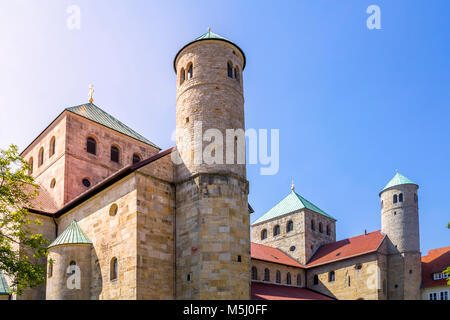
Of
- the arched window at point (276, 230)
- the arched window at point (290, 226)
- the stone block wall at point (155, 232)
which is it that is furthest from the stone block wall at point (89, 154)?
the arched window at point (276, 230)

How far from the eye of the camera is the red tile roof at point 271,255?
42081 millimetres

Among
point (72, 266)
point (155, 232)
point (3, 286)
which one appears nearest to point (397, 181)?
point (155, 232)

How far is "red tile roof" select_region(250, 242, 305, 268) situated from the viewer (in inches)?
1657

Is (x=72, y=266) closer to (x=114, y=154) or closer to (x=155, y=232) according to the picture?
(x=155, y=232)

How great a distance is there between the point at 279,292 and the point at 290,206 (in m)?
15.7

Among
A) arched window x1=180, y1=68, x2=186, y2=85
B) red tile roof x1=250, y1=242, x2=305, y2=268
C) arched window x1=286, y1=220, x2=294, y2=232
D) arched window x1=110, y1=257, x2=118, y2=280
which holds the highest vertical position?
arched window x1=180, y1=68, x2=186, y2=85

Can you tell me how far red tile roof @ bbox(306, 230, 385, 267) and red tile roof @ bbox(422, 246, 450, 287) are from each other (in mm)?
5350

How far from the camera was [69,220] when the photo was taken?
1071 inches

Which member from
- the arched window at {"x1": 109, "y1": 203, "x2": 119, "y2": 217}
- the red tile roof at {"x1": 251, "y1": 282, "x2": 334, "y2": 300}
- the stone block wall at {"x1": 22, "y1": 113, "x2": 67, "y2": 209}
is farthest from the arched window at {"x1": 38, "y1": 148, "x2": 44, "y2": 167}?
the red tile roof at {"x1": 251, "y1": 282, "x2": 334, "y2": 300}

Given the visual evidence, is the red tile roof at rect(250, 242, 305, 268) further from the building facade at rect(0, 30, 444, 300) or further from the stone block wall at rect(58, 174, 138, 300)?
the stone block wall at rect(58, 174, 138, 300)

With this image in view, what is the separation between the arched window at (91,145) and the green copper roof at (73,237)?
9.01 meters

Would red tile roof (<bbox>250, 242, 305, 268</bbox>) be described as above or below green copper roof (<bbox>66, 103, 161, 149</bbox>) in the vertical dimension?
below
